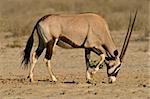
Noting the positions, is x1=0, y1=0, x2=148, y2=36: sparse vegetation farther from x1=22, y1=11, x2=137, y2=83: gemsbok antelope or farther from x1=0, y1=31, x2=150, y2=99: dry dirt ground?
x1=22, y1=11, x2=137, y2=83: gemsbok antelope

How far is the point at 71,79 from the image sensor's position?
16.4 m

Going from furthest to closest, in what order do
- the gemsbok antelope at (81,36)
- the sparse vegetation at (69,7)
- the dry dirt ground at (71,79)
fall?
the sparse vegetation at (69,7) < the gemsbok antelope at (81,36) < the dry dirt ground at (71,79)

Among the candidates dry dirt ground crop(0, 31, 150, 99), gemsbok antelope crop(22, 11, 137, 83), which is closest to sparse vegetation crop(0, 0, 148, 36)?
dry dirt ground crop(0, 31, 150, 99)

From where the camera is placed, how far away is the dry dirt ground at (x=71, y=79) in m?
13.4

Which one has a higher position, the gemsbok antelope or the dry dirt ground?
the gemsbok antelope

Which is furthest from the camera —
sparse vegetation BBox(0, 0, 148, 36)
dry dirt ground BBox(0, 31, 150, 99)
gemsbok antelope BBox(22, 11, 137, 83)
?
sparse vegetation BBox(0, 0, 148, 36)

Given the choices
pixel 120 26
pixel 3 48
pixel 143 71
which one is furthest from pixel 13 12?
pixel 143 71

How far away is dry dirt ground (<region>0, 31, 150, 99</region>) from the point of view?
13438 millimetres

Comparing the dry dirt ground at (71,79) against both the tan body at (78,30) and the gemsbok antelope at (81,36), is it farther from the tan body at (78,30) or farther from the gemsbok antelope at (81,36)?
the tan body at (78,30)

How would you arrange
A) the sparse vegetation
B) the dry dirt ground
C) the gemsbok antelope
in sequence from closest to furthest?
the dry dirt ground → the gemsbok antelope → the sparse vegetation

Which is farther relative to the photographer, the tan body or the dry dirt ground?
the tan body

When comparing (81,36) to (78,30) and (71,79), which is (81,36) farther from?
(71,79)

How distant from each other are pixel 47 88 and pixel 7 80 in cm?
210

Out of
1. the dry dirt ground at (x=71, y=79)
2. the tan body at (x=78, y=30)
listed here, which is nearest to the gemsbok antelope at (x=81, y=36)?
the tan body at (x=78, y=30)
